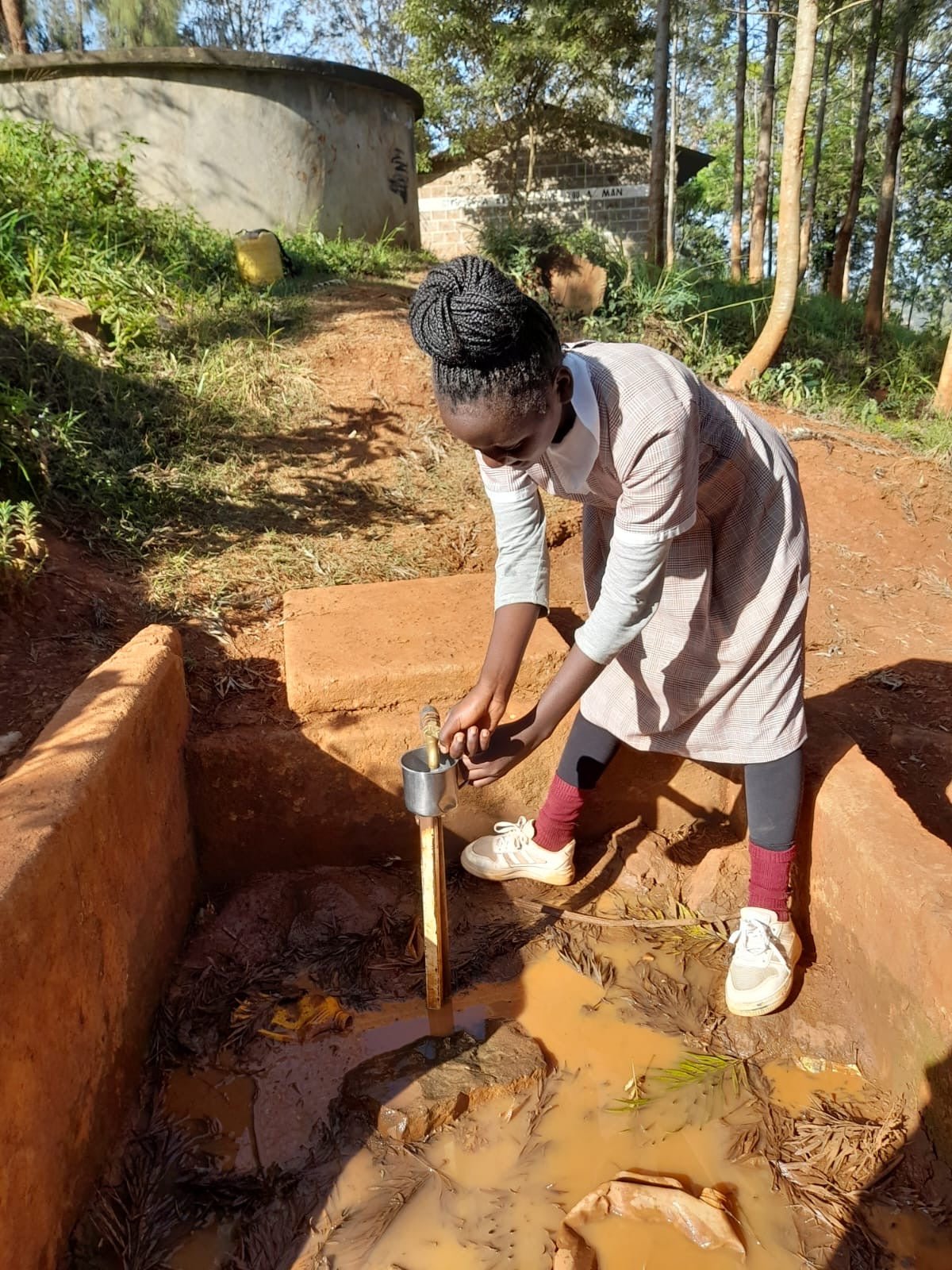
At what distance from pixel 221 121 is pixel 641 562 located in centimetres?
700

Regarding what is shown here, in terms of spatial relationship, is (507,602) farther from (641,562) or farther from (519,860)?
(519,860)

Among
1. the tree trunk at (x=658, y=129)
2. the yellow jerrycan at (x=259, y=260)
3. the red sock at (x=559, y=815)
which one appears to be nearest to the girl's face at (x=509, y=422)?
the red sock at (x=559, y=815)

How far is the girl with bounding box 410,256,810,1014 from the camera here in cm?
126

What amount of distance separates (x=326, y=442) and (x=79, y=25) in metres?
12.9

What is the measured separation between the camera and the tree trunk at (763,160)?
9.62m

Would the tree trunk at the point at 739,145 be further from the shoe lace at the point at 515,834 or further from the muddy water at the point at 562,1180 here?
the muddy water at the point at 562,1180

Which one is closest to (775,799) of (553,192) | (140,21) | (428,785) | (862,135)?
(428,785)

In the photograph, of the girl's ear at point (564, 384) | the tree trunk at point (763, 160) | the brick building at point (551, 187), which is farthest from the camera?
the brick building at point (551, 187)

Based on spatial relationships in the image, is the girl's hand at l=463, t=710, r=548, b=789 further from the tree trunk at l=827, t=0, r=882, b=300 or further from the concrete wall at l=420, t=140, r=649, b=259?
the concrete wall at l=420, t=140, r=649, b=259

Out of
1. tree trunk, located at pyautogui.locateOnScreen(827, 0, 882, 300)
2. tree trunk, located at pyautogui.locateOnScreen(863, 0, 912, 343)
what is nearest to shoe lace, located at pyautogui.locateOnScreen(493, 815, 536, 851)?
tree trunk, located at pyautogui.locateOnScreen(863, 0, 912, 343)

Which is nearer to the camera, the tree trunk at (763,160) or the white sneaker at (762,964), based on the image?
the white sneaker at (762,964)

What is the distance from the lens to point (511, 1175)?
1.55 metres

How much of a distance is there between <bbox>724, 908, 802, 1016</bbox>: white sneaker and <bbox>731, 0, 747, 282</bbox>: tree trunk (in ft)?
33.8

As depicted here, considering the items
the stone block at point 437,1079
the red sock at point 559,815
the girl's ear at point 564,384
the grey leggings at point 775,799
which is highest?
the girl's ear at point 564,384
